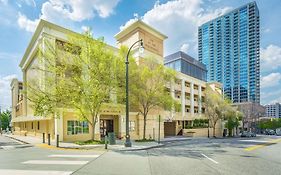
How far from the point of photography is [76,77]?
61.3 feet

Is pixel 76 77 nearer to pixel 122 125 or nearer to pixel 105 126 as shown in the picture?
pixel 105 126

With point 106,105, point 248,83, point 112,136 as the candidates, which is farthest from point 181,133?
point 248,83

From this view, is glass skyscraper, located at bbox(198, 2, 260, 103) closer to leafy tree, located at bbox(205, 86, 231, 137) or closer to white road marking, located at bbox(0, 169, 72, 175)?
leafy tree, located at bbox(205, 86, 231, 137)

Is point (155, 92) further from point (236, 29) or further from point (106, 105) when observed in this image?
point (236, 29)

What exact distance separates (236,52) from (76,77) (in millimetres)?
106198

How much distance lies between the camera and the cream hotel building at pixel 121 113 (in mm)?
23031

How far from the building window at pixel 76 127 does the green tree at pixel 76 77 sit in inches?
183

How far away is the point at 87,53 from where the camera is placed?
18.7 meters

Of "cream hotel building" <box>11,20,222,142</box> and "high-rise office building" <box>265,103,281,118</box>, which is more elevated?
"cream hotel building" <box>11,20,222,142</box>

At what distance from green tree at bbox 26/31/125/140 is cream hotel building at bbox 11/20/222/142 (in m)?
1.90

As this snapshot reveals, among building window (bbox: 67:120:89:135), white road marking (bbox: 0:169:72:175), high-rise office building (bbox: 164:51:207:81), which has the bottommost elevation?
building window (bbox: 67:120:89:135)

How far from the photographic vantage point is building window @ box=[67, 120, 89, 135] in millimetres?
23031

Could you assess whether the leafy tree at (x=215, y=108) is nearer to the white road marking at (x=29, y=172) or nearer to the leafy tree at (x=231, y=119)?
the leafy tree at (x=231, y=119)

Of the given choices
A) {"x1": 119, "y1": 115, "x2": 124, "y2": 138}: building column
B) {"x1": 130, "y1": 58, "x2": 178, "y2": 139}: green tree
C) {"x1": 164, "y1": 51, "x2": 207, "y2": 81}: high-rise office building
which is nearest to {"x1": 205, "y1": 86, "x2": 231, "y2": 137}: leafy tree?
{"x1": 130, "y1": 58, "x2": 178, "y2": 139}: green tree
